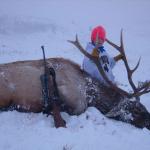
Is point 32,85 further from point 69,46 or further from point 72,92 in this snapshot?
point 69,46

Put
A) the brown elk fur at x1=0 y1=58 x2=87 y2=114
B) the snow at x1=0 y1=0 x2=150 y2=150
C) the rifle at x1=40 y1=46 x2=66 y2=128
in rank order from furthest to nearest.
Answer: the brown elk fur at x1=0 y1=58 x2=87 y2=114, the rifle at x1=40 y1=46 x2=66 y2=128, the snow at x1=0 y1=0 x2=150 y2=150

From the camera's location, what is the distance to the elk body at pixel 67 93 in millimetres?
6176

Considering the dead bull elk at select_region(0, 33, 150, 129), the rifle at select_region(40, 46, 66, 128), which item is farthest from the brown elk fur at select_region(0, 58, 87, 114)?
the rifle at select_region(40, 46, 66, 128)

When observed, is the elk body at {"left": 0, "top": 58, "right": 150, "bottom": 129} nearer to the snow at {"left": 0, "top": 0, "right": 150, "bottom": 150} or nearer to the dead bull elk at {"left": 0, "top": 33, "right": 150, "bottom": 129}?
the dead bull elk at {"left": 0, "top": 33, "right": 150, "bottom": 129}

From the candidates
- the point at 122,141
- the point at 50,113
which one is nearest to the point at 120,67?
the point at 50,113

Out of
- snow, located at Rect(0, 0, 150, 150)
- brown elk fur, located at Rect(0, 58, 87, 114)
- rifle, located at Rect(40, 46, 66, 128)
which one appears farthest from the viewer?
brown elk fur, located at Rect(0, 58, 87, 114)

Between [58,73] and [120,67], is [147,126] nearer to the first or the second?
[58,73]

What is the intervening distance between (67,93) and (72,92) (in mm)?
93

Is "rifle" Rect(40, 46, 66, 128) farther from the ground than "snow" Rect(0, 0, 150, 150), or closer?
farther from the ground

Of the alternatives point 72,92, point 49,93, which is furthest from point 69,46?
point 49,93

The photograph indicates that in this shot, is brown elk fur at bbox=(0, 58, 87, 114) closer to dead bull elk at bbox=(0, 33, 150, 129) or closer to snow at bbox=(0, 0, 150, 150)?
dead bull elk at bbox=(0, 33, 150, 129)

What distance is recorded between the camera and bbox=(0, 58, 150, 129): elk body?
20.3ft

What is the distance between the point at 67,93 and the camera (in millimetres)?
6320

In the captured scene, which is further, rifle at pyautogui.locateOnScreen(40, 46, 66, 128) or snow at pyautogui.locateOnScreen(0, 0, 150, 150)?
rifle at pyautogui.locateOnScreen(40, 46, 66, 128)
